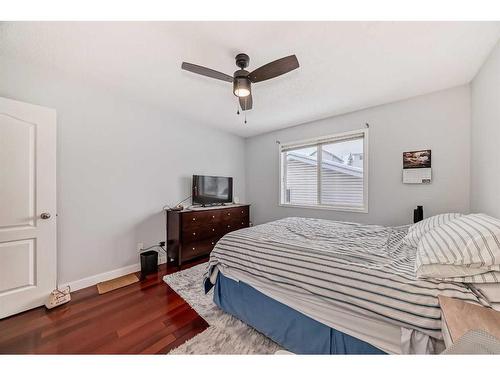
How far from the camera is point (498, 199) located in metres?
1.59

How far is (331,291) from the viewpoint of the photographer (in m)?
1.19

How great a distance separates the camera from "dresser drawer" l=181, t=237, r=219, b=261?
2936 mm

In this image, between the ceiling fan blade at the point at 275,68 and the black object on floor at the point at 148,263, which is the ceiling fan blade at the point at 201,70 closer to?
the ceiling fan blade at the point at 275,68

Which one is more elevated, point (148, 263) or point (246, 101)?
point (246, 101)

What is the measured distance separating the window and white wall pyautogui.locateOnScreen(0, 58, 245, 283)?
1.98 m

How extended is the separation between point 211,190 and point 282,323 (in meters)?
2.52

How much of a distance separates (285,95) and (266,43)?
1019 mm

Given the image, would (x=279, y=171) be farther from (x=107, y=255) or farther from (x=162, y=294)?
(x=107, y=255)

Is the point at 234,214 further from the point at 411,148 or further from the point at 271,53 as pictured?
the point at 411,148

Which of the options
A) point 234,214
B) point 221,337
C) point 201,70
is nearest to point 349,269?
point 221,337

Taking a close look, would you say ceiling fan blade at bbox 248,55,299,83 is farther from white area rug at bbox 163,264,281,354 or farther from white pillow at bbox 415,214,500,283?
white area rug at bbox 163,264,281,354

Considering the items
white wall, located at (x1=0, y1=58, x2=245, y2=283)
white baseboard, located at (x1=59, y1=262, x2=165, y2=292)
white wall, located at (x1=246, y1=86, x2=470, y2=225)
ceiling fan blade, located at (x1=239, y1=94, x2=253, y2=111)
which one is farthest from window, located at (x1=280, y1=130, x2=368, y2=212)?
white baseboard, located at (x1=59, y1=262, x2=165, y2=292)

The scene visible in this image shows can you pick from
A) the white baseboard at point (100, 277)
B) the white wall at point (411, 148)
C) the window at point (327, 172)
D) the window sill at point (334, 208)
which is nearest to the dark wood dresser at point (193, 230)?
the white baseboard at point (100, 277)
